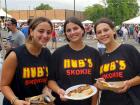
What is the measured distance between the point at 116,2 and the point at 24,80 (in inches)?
3124

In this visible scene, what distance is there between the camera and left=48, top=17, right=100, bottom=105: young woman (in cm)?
433

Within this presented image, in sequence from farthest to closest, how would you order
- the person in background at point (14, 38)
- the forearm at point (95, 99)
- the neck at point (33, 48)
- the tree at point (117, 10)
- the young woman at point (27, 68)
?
the tree at point (117, 10)
the person in background at point (14, 38)
the forearm at point (95, 99)
the neck at point (33, 48)
the young woman at point (27, 68)

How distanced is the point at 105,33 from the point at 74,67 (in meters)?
0.51

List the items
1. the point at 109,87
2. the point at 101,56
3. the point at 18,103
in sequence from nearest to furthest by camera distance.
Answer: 1. the point at 18,103
2. the point at 109,87
3. the point at 101,56

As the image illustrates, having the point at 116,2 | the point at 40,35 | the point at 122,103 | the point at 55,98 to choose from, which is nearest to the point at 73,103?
the point at 55,98

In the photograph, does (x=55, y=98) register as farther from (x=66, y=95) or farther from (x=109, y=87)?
(x=109, y=87)

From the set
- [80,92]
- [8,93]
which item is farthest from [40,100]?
[80,92]

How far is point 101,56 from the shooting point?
4488 millimetres

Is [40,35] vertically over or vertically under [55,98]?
over

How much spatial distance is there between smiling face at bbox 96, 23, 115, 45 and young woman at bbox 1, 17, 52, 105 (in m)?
0.62

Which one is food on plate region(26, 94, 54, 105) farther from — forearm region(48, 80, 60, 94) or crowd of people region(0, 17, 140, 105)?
forearm region(48, 80, 60, 94)

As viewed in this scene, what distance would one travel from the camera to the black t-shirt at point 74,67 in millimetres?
4324

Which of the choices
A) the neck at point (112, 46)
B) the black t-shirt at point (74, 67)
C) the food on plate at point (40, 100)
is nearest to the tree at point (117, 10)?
the neck at point (112, 46)

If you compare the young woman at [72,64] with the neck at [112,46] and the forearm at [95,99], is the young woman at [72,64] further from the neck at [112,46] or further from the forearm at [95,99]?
the neck at [112,46]
